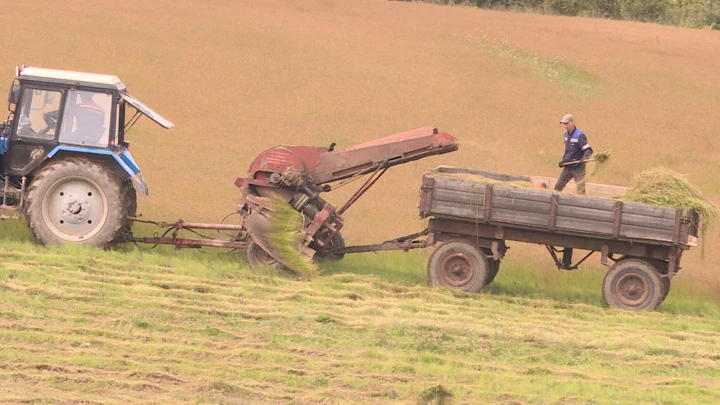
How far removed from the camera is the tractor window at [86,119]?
13258 millimetres

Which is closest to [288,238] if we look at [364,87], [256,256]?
[256,256]

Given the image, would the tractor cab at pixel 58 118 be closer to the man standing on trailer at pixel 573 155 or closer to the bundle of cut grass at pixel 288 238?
the bundle of cut grass at pixel 288 238

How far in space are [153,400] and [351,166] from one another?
6.01m

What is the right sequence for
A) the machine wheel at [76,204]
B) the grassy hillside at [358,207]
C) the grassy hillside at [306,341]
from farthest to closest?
1. the machine wheel at [76,204]
2. the grassy hillside at [358,207]
3. the grassy hillside at [306,341]

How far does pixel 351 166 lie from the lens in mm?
13375

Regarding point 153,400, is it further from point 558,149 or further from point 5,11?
point 5,11

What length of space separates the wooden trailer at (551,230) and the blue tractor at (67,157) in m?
3.51

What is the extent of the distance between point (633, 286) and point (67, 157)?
21.9 ft

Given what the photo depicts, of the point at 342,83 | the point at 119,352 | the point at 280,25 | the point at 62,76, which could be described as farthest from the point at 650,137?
A: the point at 119,352

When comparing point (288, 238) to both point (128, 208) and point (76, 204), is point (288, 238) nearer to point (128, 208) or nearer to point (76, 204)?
point (128, 208)

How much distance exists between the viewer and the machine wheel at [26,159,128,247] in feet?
42.7

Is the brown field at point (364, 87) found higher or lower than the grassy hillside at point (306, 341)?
higher

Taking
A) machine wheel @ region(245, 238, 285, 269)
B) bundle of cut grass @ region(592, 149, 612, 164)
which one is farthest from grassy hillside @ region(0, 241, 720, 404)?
bundle of cut grass @ region(592, 149, 612, 164)

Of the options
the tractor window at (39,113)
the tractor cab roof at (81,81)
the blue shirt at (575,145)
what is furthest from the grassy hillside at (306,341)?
the blue shirt at (575,145)
